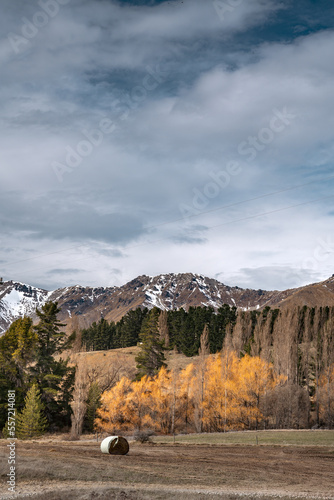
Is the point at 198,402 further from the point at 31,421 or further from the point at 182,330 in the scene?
the point at 182,330

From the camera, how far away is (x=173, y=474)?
23.5 metres

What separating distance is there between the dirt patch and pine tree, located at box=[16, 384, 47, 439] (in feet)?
68.9

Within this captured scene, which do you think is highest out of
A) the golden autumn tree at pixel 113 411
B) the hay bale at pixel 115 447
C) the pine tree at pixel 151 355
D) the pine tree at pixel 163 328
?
the pine tree at pixel 163 328

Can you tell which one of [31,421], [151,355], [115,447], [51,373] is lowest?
[31,421]

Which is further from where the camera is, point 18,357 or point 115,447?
point 18,357

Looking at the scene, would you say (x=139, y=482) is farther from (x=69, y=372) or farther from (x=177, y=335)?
(x=177, y=335)

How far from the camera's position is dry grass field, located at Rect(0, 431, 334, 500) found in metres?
18.6

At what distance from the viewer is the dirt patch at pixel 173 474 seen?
1873cm

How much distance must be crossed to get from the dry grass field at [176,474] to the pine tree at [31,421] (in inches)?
761

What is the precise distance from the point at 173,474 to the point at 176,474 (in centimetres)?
17

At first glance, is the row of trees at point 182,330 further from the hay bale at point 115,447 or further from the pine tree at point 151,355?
the hay bale at point 115,447

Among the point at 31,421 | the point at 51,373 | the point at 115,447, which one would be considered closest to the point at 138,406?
the point at 51,373

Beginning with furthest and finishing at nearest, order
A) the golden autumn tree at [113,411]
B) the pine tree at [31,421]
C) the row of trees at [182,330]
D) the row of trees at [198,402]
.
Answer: the row of trees at [182,330] → the row of trees at [198,402] → the golden autumn tree at [113,411] → the pine tree at [31,421]

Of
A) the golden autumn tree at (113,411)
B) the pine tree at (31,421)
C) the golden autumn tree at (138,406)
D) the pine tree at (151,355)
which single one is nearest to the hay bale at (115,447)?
the pine tree at (31,421)
